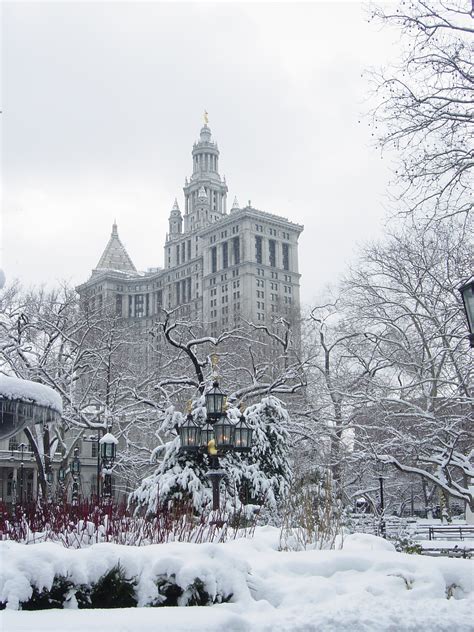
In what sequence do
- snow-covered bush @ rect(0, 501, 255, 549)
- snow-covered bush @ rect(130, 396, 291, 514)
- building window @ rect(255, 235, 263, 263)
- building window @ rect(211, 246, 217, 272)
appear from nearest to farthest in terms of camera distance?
snow-covered bush @ rect(0, 501, 255, 549), snow-covered bush @ rect(130, 396, 291, 514), building window @ rect(255, 235, 263, 263), building window @ rect(211, 246, 217, 272)

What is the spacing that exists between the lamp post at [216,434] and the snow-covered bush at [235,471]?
1.98 m

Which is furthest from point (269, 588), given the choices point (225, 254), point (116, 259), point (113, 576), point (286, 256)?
point (116, 259)

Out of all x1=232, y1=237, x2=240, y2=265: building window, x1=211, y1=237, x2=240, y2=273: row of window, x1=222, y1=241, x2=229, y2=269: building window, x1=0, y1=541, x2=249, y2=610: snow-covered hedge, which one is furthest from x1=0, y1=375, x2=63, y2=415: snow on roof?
x1=222, y1=241, x2=229, y2=269: building window

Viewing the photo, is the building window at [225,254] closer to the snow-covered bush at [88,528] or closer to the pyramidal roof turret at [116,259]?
the pyramidal roof turret at [116,259]

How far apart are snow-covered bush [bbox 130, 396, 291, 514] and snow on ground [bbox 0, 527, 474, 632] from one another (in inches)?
345

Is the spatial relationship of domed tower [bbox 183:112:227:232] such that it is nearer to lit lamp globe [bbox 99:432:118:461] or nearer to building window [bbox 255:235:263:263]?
building window [bbox 255:235:263:263]

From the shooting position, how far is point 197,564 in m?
7.55

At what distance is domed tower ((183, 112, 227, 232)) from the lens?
184512 mm

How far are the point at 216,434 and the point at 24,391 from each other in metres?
6.63

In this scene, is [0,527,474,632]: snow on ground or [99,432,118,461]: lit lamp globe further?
[99,432,118,461]: lit lamp globe

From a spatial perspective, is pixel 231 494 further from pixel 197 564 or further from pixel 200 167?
pixel 200 167

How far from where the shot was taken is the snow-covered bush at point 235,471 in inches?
742

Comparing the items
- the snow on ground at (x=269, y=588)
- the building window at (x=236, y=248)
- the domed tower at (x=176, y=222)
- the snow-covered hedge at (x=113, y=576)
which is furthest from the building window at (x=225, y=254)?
the snow-covered hedge at (x=113, y=576)

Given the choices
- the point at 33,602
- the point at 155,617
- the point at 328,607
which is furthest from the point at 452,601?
the point at 33,602
